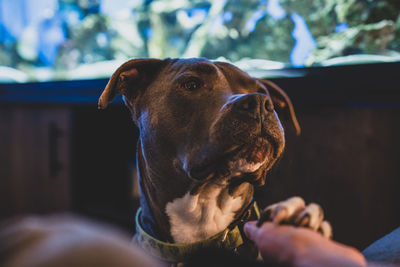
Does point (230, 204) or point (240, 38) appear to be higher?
point (240, 38)

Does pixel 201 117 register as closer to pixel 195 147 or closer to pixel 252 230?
pixel 195 147

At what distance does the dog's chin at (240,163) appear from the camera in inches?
35.1

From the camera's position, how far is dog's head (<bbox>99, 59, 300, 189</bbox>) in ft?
2.91

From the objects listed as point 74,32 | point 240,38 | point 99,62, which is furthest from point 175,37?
point 74,32

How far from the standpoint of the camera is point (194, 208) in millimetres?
1115

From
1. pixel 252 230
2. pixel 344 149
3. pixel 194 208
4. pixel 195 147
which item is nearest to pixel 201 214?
pixel 194 208

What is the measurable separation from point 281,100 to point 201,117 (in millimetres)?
560

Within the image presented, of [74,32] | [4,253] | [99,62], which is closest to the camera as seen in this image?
[4,253]

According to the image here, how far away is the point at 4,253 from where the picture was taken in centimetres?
31

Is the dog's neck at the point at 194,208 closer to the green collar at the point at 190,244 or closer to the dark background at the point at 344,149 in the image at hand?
the green collar at the point at 190,244

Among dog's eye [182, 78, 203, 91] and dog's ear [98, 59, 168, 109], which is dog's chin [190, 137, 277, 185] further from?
dog's ear [98, 59, 168, 109]

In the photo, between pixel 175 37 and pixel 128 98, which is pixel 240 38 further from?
pixel 128 98

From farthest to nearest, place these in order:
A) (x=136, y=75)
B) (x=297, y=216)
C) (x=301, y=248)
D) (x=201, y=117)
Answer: (x=136, y=75), (x=201, y=117), (x=297, y=216), (x=301, y=248)

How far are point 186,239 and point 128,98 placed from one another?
65 cm
